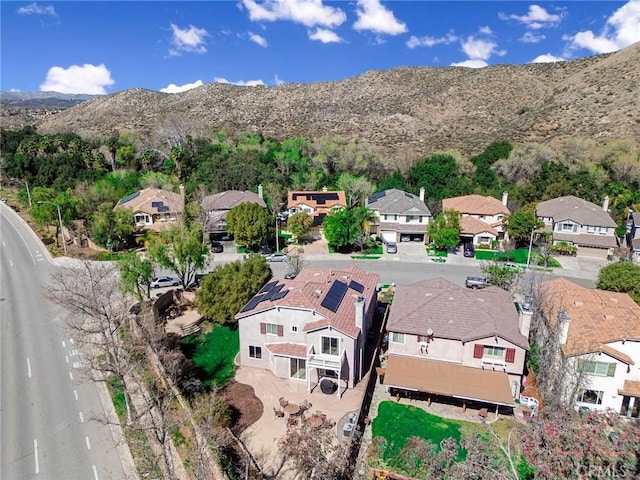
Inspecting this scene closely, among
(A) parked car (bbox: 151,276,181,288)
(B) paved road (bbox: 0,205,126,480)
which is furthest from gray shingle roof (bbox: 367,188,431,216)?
(B) paved road (bbox: 0,205,126,480)

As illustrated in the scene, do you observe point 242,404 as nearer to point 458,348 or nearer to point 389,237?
point 458,348

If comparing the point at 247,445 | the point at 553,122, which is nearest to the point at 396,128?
the point at 553,122

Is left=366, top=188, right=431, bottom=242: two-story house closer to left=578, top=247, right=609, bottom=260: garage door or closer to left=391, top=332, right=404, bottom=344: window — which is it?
left=578, top=247, right=609, bottom=260: garage door

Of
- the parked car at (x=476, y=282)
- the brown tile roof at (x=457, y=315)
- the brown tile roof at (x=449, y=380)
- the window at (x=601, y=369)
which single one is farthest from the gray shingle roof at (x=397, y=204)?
the window at (x=601, y=369)

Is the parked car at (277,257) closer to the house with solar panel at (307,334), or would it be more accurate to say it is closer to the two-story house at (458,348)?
the house with solar panel at (307,334)

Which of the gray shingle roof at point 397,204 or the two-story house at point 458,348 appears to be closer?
the two-story house at point 458,348

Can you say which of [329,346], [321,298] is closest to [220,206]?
[321,298]

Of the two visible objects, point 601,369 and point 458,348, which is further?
point 458,348

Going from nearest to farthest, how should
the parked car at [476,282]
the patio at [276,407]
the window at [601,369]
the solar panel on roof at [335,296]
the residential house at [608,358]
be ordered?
the patio at [276,407] < the residential house at [608,358] < the window at [601,369] < the solar panel on roof at [335,296] < the parked car at [476,282]
